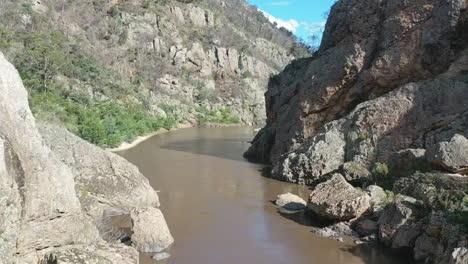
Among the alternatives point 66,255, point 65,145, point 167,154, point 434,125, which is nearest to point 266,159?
point 167,154

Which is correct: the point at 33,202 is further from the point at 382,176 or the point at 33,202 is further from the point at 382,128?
the point at 382,128

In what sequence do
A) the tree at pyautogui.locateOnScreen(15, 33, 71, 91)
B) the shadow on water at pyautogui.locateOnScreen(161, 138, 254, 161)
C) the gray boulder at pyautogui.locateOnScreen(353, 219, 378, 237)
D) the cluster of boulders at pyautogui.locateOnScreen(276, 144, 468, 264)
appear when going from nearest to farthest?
the cluster of boulders at pyautogui.locateOnScreen(276, 144, 468, 264), the gray boulder at pyautogui.locateOnScreen(353, 219, 378, 237), the shadow on water at pyautogui.locateOnScreen(161, 138, 254, 161), the tree at pyautogui.locateOnScreen(15, 33, 71, 91)

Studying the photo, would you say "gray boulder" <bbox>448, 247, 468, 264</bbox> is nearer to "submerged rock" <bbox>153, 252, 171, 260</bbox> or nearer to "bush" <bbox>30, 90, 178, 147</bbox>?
"submerged rock" <bbox>153, 252, 171, 260</bbox>

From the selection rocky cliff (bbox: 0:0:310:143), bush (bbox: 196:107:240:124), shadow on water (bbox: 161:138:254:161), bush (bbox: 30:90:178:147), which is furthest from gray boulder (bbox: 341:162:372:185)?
bush (bbox: 196:107:240:124)

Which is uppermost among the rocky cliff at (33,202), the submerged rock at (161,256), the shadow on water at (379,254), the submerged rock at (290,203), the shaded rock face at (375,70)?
the shaded rock face at (375,70)

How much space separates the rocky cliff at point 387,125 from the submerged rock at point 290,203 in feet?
4.34

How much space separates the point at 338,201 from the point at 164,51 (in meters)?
69.1

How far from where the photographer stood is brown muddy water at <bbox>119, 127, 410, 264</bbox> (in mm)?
13586

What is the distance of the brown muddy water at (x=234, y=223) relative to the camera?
13586mm

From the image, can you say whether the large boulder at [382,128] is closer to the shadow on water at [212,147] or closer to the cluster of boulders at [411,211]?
the cluster of boulders at [411,211]

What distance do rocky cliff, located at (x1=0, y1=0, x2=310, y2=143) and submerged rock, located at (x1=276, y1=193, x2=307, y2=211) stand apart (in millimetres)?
31595

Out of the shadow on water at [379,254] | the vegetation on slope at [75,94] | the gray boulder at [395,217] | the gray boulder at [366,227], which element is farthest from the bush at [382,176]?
the vegetation on slope at [75,94]

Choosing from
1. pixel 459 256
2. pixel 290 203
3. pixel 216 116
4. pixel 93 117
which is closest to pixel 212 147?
pixel 93 117

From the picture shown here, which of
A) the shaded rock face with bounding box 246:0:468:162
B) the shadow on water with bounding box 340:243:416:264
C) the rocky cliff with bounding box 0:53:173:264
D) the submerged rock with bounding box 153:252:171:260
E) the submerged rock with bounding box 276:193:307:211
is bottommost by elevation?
the shadow on water with bounding box 340:243:416:264
